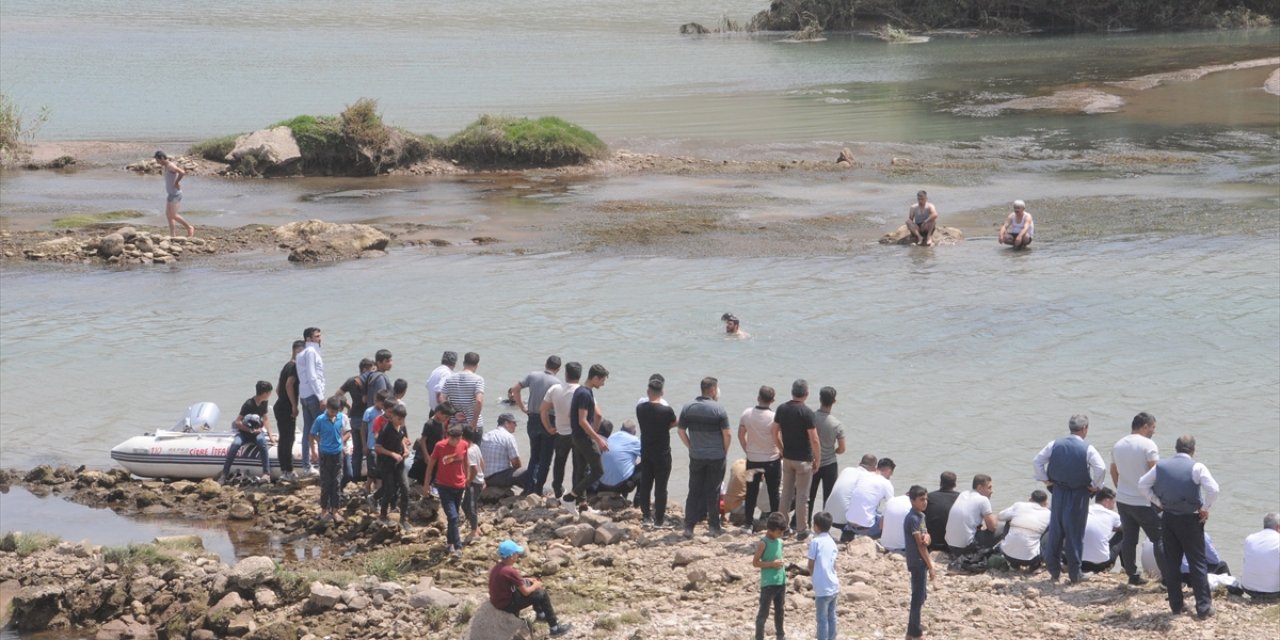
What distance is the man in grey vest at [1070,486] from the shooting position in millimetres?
11477

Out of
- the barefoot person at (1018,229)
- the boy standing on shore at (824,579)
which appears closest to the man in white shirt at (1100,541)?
the boy standing on shore at (824,579)

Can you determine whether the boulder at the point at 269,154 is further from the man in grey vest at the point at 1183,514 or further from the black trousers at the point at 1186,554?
the black trousers at the point at 1186,554

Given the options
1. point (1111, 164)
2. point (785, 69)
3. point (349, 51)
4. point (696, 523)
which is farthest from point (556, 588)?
point (349, 51)

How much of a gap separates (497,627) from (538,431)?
3.77 meters

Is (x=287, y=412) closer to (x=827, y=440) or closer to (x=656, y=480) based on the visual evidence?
(x=656, y=480)

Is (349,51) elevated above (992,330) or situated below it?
above

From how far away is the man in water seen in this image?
26688mm

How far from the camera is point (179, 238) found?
27656 millimetres

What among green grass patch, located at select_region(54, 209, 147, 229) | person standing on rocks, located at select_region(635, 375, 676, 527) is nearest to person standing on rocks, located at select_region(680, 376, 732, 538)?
person standing on rocks, located at select_region(635, 375, 676, 527)

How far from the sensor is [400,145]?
3619 centimetres

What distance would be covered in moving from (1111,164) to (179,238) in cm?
2141

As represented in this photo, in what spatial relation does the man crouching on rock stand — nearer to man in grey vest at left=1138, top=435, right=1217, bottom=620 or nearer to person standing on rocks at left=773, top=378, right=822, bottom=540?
person standing on rocks at left=773, top=378, right=822, bottom=540

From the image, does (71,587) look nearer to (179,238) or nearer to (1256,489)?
(1256,489)

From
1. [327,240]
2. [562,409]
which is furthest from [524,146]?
[562,409]
